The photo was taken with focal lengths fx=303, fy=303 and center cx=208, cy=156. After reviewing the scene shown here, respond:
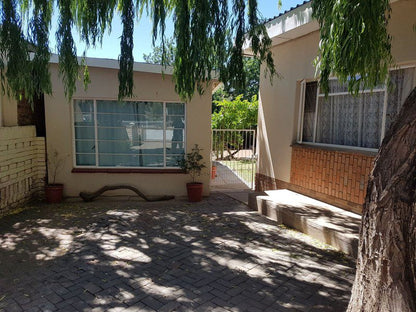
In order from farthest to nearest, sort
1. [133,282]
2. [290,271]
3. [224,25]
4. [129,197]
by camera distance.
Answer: [129,197]
[224,25]
[290,271]
[133,282]

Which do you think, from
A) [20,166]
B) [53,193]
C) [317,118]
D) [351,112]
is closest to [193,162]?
[317,118]

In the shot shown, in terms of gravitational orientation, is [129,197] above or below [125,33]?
below

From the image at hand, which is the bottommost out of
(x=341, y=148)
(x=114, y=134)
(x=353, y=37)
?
(x=341, y=148)

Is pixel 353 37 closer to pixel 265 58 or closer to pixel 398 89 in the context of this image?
pixel 265 58

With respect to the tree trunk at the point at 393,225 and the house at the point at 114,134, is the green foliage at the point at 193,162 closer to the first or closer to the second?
the house at the point at 114,134

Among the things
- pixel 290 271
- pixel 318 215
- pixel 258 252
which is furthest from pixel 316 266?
pixel 318 215

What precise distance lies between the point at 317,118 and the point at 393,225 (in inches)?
183

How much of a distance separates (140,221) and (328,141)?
4183mm

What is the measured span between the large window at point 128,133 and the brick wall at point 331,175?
295cm

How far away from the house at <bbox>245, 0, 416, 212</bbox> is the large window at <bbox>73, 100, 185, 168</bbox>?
236 centimetres

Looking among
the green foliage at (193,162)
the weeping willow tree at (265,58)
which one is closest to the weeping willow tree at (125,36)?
the weeping willow tree at (265,58)

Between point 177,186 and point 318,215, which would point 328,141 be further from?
point 177,186

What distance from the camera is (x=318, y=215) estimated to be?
5391 millimetres

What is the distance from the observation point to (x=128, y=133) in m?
7.82
